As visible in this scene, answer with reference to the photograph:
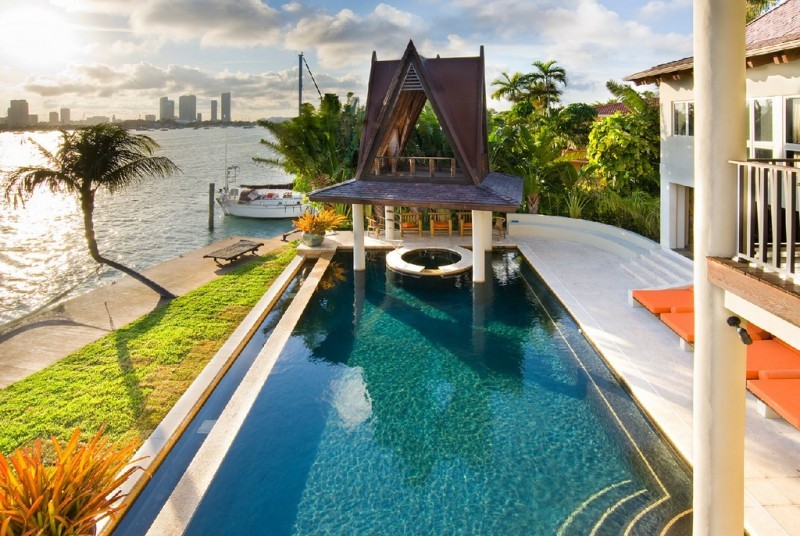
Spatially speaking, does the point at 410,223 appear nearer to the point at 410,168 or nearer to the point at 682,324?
the point at 410,168

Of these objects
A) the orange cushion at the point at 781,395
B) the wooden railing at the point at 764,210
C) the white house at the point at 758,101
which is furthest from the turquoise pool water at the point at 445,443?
the white house at the point at 758,101

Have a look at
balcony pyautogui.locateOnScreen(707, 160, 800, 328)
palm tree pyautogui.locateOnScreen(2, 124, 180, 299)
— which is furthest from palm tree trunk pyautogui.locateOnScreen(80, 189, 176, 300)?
balcony pyautogui.locateOnScreen(707, 160, 800, 328)

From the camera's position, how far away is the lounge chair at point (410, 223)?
73.5 feet

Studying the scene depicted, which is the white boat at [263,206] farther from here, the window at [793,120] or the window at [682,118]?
the window at [793,120]

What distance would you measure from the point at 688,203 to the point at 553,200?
8.64 m

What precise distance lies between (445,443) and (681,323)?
5.86m

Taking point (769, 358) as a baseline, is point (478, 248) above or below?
above

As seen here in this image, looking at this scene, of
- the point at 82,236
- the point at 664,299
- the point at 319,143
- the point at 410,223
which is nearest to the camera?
the point at 664,299

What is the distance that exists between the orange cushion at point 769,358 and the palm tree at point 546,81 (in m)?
37.1

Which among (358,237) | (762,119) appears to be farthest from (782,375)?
(358,237)

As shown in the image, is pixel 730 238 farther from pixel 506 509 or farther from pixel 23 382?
pixel 23 382

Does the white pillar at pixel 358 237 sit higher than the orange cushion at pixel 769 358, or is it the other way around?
the white pillar at pixel 358 237

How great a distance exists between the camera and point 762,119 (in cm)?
1162

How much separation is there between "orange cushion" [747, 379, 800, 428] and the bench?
16.6 metres
